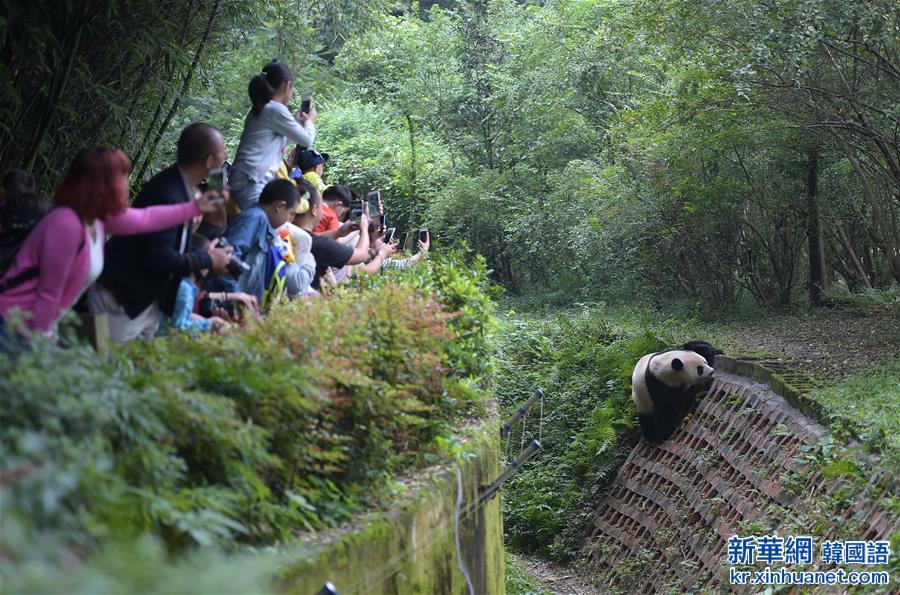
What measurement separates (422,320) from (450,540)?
1.12 m

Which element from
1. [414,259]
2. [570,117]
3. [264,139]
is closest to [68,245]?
[264,139]

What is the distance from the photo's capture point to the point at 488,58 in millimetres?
22281

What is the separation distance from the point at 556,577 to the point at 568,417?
3040 mm

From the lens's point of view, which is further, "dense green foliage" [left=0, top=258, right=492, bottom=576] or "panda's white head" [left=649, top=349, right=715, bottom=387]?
"panda's white head" [left=649, top=349, right=715, bottom=387]

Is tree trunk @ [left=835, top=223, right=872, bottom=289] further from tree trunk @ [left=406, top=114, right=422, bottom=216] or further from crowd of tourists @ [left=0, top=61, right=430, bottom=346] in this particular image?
crowd of tourists @ [left=0, top=61, right=430, bottom=346]

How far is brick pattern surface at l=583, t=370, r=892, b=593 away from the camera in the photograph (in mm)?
8453

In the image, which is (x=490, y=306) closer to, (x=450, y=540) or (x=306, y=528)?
(x=450, y=540)

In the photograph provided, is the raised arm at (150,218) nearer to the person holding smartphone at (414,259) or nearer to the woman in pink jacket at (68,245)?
the woman in pink jacket at (68,245)

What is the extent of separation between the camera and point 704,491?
9.80 m

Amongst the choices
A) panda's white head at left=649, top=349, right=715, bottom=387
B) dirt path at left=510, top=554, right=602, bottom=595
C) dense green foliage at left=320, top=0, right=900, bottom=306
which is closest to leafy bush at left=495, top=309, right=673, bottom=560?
dirt path at left=510, top=554, right=602, bottom=595

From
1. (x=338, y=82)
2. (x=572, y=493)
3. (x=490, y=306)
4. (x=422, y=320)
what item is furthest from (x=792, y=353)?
(x=338, y=82)

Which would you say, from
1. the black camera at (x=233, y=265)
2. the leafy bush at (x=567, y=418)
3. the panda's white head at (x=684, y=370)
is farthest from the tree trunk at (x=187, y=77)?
the panda's white head at (x=684, y=370)

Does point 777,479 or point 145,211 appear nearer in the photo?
point 145,211

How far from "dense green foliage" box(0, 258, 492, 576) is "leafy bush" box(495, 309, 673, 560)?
18.7 feet
